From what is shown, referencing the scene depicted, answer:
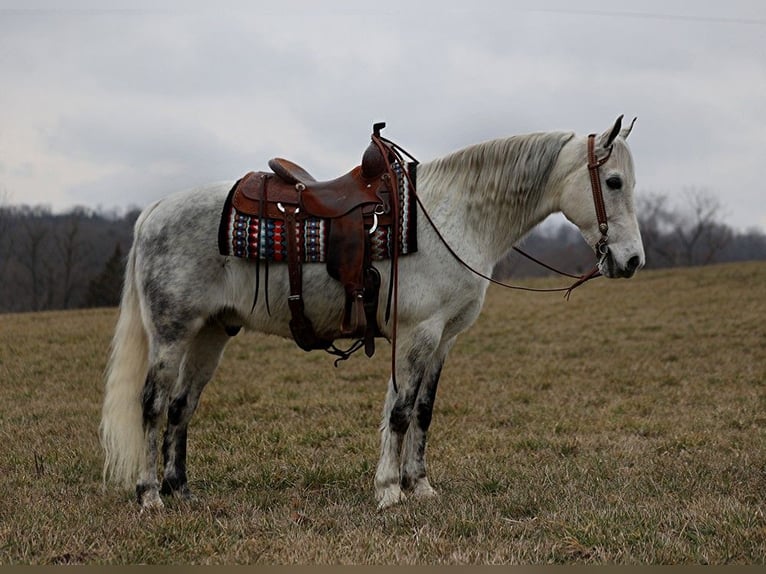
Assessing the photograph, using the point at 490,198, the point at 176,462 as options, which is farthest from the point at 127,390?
the point at 490,198

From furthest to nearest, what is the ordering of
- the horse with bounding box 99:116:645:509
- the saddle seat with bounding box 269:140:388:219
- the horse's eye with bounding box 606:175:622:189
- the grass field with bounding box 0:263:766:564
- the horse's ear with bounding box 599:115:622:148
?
1. the saddle seat with bounding box 269:140:388:219
2. the horse with bounding box 99:116:645:509
3. the horse's eye with bounding box 606:175:622:189
4. the horse's ear with bounding box 599:115:622:148
5. the grass field with bounding box 0:263:766:564

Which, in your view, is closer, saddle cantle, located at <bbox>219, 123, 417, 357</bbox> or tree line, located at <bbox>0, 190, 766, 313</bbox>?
saddle cantle, located at <bbox>219, 123, 417, 357</bbox>

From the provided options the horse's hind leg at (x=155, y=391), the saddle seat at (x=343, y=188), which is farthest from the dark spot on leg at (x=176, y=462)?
the saddle seat at (x=343, y=188)

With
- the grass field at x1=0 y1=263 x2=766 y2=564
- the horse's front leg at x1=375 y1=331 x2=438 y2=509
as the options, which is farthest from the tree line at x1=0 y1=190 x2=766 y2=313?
the horse's front leg at x1=375 y1=331 x2=438 y2=509

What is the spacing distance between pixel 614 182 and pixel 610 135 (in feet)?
1.06

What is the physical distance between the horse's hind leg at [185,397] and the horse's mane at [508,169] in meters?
2.18

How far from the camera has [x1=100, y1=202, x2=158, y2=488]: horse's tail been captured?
209 inches

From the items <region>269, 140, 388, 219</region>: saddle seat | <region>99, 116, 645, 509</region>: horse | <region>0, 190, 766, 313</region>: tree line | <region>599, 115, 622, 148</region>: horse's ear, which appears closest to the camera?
<region>599, 115, 622, 148</region>: horse's ear

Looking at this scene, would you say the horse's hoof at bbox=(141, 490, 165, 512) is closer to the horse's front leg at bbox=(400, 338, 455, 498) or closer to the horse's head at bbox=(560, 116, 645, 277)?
the horse's front leg at bbox=(400, 338, 455, 498)

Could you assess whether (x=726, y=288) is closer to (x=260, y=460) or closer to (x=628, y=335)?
(x=628, y=335)

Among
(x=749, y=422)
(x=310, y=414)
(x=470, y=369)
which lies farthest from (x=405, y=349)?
(x=470, y=369)

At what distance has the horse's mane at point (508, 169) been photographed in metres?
5.29

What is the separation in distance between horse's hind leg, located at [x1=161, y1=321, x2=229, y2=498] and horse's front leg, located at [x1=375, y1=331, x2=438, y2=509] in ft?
5.04

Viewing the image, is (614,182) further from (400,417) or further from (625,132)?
(400,417)
